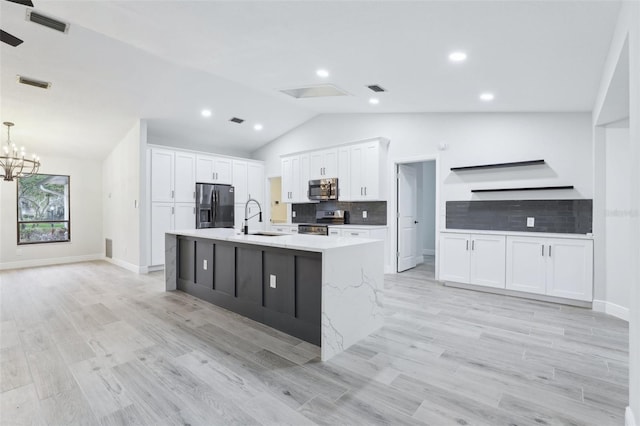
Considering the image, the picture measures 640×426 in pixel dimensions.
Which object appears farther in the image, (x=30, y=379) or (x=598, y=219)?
(x=598, y=219)

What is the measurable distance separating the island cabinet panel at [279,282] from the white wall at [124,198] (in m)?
3.74

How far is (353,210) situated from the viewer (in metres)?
6.53

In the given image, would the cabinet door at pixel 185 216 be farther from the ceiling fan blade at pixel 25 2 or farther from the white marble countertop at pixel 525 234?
the white marble countertop at pixel 525 234

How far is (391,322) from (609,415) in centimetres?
175

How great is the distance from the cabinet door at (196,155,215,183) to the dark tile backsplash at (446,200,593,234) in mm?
4913

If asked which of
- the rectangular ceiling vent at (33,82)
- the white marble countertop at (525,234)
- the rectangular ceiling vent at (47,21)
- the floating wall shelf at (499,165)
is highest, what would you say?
the rectangular ceiling vent at (47,21)

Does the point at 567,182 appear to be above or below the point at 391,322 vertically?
above

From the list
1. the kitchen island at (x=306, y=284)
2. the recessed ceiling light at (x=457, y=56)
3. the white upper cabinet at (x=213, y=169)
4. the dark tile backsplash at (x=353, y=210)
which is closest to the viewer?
the kitchen island at (x=306, y=284)

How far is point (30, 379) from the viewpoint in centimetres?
218

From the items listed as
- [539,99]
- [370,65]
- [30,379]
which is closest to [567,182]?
[539,99]

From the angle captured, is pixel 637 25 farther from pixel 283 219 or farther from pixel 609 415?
pixel 283 219

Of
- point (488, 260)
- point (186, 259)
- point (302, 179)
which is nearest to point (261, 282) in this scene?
point (186, 259)

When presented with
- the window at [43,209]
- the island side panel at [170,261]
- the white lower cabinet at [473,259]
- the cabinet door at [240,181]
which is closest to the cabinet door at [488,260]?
the white lower cabinet at [473,259]

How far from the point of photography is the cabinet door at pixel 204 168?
6691 millimetres
